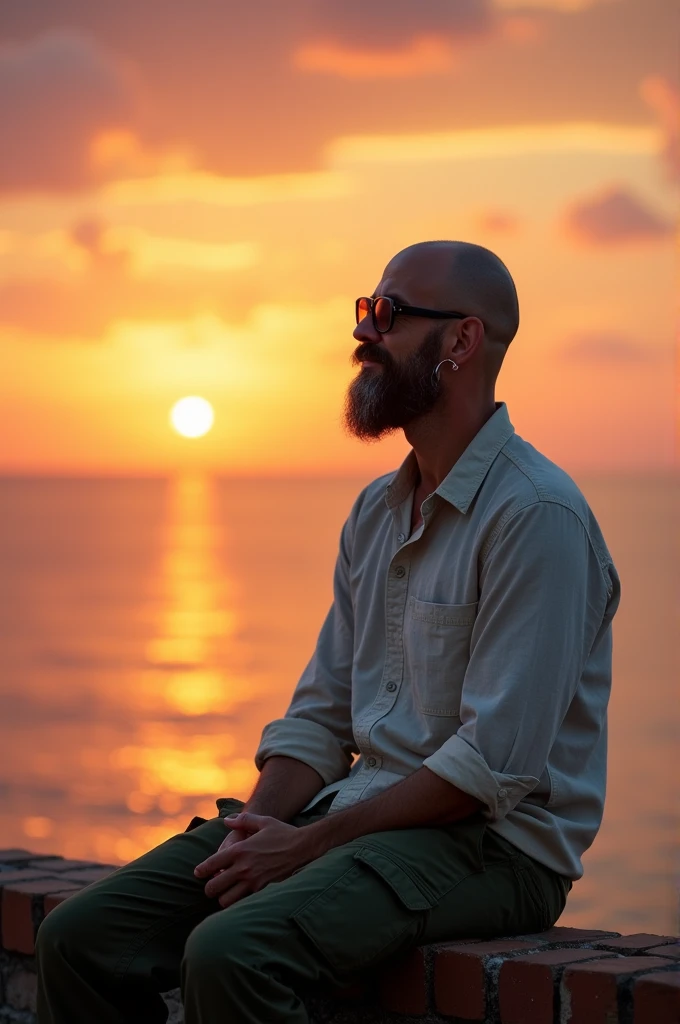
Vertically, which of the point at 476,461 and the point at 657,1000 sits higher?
the point at 476,461

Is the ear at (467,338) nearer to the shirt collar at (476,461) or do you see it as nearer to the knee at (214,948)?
the shirt collar at (476,461)

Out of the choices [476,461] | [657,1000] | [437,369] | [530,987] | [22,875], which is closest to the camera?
[657,1000]

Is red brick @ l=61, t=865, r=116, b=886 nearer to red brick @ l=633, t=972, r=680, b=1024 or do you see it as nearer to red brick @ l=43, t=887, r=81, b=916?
red brick @ l=43, t=887, r=81, b=916

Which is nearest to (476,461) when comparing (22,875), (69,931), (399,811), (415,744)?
(415,744)

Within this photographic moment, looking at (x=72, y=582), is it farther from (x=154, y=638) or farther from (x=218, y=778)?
(x=218, y=778)

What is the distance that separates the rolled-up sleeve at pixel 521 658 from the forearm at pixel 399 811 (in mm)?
39

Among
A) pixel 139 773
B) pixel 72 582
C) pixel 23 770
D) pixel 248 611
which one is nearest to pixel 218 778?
pixel 139 773

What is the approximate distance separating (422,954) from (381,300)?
145cm

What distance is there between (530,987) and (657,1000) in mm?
252

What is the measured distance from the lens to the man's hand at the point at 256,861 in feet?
8.91

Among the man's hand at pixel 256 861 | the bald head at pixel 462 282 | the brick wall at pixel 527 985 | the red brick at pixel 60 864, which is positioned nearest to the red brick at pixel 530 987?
the brick wall at pixel 527 985

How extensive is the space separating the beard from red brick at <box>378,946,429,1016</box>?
1178 millimetres

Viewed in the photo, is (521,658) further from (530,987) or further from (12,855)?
(12,855)

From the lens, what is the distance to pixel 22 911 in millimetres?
3283
